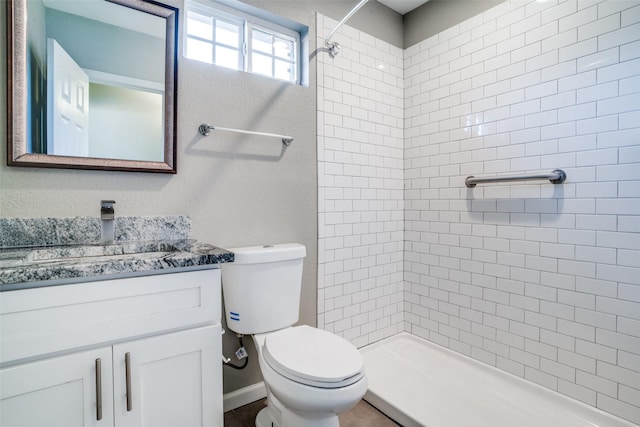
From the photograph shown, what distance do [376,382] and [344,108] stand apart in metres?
1.67

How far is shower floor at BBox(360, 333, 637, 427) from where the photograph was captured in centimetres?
151

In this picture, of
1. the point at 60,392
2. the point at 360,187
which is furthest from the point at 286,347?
the point at 360,187

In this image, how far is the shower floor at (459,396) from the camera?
59.4 inches

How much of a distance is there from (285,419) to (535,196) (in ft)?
5.49

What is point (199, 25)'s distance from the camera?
1.66 meters

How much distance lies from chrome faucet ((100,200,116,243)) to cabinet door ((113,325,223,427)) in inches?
23.0

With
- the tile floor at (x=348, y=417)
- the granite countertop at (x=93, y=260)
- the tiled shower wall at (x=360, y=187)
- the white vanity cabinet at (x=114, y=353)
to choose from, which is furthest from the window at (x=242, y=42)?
the tile floor at (x=348, y=417)

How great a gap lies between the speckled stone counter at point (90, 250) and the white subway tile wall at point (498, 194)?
0.91 metres

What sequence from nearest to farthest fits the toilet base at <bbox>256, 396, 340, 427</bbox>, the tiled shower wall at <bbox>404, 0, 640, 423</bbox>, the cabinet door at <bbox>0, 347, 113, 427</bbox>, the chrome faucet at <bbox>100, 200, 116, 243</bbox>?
the cabinet door at <bbox>0, 347, 113, 427</bbox>, the toilet base at <bbox>256, 396, 340, 427</bbox>, the chrome faucet at <bbox>100, 200, 116, 243</bbox>, the tiled shower wall at <bbox>404, 0, 640, 423</bbox>

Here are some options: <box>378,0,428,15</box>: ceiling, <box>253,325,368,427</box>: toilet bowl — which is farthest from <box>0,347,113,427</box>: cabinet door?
<box>378,0,428,15</box>: ceiling

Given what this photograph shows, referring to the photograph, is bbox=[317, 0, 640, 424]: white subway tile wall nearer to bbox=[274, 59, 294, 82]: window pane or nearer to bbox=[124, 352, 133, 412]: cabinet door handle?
bbox=[274, 59, 294, 82]: window pane

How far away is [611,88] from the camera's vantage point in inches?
58.0

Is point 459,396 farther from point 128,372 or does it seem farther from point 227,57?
point 227,57

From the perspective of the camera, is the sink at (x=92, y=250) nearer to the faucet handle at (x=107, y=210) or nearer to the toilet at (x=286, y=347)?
the faucet handle at (x=107, y=210)
